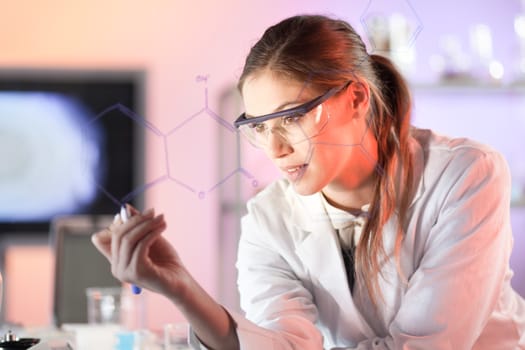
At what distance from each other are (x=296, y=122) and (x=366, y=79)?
0.70 ft

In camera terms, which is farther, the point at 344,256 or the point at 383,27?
the point at 383,27

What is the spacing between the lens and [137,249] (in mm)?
1191

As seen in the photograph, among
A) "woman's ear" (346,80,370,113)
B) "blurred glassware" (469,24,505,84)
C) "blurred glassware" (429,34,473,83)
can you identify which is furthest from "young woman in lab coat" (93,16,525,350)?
"blurred glassware" (469,24,505,84)

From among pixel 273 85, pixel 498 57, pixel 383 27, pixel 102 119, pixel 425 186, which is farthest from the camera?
pixel 498 57

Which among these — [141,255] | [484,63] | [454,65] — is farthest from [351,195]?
[484,63]

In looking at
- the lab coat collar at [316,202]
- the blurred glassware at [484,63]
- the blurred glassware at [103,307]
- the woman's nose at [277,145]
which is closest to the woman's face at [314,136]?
the woman's nose at [277,145]

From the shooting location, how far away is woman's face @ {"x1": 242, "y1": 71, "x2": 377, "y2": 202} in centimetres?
145

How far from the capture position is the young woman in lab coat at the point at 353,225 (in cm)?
145

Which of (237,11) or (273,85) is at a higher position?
(237,11)

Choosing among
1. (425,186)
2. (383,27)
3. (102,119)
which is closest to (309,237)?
(425,186)

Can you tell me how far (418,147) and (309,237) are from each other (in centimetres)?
28

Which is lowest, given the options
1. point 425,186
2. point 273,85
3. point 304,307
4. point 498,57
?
point 304,307

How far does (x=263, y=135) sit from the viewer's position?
1483 mm

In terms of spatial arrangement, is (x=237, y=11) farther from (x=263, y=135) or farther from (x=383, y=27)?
(x=263, y=135)
